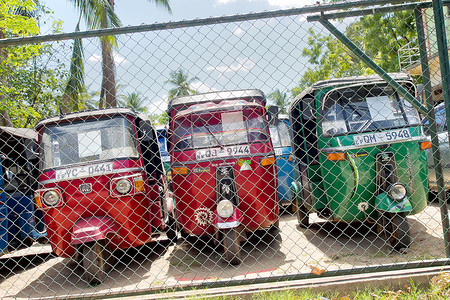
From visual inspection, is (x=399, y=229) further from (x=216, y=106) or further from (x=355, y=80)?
(x=216, y=106)

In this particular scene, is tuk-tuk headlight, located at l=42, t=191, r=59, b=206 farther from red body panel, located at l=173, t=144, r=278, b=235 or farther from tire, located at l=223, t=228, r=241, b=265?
tire, located at l=223, t=228, r=241, b=265

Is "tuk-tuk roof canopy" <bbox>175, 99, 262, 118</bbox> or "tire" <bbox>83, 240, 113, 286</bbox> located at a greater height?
"tuk-tuk roof canopy" <bbox>175, 99, 262, 118</bbox>

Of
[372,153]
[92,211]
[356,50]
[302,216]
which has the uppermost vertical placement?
[356,50]

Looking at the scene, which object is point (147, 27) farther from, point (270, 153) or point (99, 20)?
point (99, 20)

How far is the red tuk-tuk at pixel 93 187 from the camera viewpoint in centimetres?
431

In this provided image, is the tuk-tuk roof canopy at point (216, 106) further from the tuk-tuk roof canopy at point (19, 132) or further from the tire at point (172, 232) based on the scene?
the tuk-tuk roof canopy at point (19, 132)

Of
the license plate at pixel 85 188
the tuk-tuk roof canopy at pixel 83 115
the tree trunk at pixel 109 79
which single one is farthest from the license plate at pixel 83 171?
the tree trunk at pixel 109 79

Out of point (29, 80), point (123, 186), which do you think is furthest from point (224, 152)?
point (29, 80)

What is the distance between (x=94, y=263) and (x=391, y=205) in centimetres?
355

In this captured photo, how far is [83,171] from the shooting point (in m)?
4.53

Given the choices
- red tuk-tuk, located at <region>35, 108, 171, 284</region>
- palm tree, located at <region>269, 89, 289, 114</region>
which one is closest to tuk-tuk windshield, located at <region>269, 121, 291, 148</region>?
palm tree, located at <region>269, 89, 289, 114</region>

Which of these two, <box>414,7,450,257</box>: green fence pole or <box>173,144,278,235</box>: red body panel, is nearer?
<box>414,7,450,257</box>: green fence pole

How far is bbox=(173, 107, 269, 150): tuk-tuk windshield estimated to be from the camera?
201 inches

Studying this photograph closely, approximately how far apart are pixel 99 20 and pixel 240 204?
11.7m
